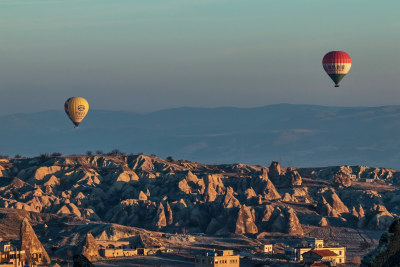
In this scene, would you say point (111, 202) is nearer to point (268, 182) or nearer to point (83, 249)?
point (268, 182)

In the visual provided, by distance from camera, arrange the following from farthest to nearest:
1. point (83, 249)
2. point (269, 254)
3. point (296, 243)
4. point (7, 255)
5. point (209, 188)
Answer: point (209, 188), point (296, 243), point (269, 254), point (83, 249), point (7, 255)

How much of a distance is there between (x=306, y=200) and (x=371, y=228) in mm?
26408

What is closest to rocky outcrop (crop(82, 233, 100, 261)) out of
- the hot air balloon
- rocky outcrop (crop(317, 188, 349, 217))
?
rocky outcrop (crop(317, 188, 349, 217))

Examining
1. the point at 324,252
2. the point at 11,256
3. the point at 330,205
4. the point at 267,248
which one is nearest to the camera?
the point at 11,256

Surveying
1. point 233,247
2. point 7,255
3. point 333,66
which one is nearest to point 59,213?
point 233,247

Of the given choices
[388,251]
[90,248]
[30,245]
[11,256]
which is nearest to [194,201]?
[90,248]

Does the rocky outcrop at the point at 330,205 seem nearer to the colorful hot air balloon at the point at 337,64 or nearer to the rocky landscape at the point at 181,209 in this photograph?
the rocky landscape at the point at 181,209

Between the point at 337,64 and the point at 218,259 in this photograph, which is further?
the point at 337,64

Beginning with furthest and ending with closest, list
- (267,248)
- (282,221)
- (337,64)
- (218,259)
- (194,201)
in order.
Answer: (194,201) < (282,221) < (337,64) < (267,248) < (218,259)

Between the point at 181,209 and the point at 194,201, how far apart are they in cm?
837

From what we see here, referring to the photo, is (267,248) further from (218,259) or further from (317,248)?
(218,259)

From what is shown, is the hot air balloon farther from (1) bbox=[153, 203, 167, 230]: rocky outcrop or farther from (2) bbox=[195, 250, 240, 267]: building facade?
(2) bbox=[195, 250, 240, 267]: building facade

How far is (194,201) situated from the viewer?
172125 mm

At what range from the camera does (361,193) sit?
190875mm
